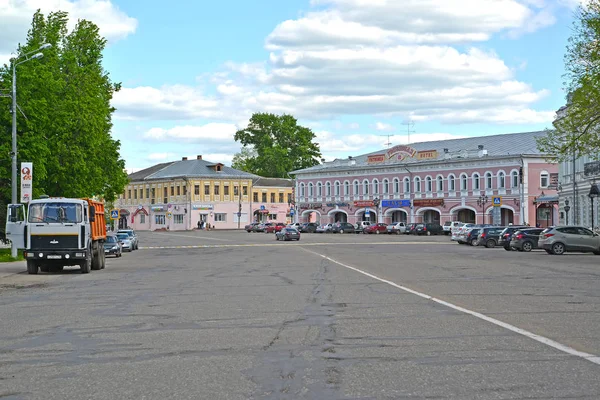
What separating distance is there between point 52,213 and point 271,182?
362ft

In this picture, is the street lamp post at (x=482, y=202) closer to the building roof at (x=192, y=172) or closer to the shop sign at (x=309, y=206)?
the shop sign at (x=309, y=206)

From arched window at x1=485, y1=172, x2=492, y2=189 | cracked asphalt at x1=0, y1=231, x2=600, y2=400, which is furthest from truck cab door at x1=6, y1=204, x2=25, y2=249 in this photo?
arched window at x1=485, y1=172, x2=492, y2=189

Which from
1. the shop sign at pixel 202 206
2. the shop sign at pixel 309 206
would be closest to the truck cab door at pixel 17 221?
the shop sign at pixel 309 206

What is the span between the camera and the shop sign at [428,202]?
3999 inches

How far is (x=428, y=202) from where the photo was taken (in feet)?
338

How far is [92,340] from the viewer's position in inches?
463

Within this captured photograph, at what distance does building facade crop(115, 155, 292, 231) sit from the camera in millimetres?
132500

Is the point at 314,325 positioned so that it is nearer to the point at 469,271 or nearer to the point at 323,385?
the point at 323,385

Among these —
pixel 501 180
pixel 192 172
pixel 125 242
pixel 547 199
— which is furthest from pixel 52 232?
pixel 192 172

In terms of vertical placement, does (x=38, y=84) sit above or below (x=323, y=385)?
above

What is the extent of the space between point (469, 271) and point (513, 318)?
47.3 feet

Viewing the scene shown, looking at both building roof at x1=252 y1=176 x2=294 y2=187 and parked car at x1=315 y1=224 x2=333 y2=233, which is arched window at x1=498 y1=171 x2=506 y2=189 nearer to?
parked car at x1=315 y1=224 x2=333 y2=233

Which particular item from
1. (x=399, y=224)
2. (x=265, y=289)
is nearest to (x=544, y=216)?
(x=399, y=224)

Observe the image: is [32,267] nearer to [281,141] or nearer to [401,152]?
[401,152]
